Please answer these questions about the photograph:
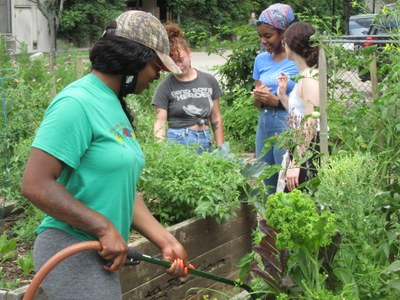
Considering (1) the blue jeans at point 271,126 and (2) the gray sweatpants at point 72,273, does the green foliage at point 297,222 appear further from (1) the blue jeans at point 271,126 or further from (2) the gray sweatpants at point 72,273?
(1) the blue jeans at point 271,126

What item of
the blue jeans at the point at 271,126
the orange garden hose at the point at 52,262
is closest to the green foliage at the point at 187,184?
the blue jeans at the point at 271,126

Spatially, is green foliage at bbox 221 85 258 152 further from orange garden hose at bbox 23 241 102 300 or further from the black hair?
orange garden hose at bbox 23 241 102 300

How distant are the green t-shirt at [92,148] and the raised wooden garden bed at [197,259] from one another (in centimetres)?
107

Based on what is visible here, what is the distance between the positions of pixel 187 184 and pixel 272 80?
133 cm

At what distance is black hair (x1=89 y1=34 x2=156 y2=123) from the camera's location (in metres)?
3.11

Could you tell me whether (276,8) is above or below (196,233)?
above

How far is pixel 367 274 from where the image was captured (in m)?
3.38

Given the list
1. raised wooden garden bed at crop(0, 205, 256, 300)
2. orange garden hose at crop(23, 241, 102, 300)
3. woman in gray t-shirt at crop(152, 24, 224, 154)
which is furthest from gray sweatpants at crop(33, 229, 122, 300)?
woman in gray t-shirt at crop(152, 24, 224, 154)

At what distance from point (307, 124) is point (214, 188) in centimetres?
75

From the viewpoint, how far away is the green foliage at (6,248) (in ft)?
15.9

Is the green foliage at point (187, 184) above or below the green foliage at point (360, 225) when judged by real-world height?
below

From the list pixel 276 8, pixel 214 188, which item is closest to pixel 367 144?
pixel 214 188

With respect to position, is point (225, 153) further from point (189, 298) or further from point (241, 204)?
point (189, 298)

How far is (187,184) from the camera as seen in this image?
16.5ft
